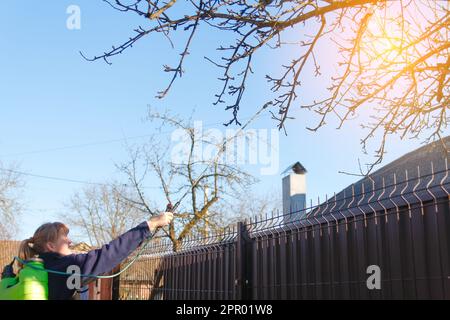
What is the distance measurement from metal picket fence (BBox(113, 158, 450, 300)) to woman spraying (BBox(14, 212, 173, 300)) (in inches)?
90.5

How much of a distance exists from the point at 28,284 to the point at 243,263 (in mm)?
3838

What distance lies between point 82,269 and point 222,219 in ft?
53.5

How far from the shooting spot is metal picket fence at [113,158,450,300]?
4.63m

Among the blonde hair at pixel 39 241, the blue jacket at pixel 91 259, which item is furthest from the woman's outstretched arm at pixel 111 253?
the blonde hair at pixel 39 241

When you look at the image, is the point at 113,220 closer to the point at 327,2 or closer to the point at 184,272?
the point at 184,272

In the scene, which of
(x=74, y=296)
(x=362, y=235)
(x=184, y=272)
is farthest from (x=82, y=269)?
(x=184, y=272)

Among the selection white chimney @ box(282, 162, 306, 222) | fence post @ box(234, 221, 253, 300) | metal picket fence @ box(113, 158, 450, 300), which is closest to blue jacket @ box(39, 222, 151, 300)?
metal picket fence @ box(113, 158, 450, 300)

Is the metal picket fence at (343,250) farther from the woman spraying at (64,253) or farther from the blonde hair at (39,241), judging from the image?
the blonde hair at (39,241)

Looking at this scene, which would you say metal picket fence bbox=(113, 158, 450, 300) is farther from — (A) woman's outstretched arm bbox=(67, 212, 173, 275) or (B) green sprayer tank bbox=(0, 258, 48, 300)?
(B) green sprayer tank bbox=(0, 258, 48, 300)

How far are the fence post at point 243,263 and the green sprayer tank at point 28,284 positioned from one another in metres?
3.68

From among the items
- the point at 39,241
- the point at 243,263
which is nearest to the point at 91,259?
the point at 39,241

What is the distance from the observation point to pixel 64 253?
3908mm

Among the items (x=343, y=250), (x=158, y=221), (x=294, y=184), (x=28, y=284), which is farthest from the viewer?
(x=294, y=184)

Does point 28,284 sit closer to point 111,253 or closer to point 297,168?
point 111,253
